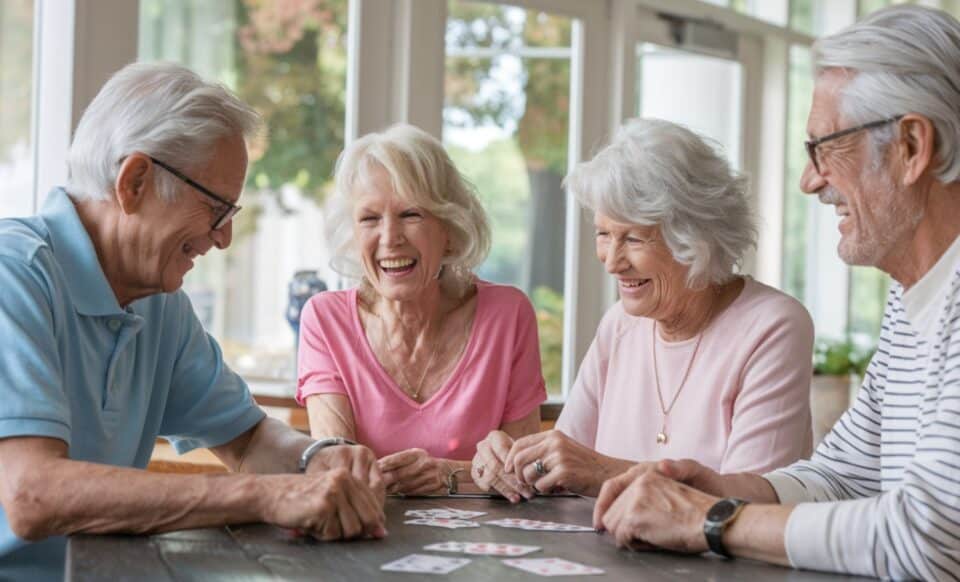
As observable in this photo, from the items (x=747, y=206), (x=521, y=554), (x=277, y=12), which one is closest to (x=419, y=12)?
(x=277, y=12)

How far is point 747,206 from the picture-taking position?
9.61 feet

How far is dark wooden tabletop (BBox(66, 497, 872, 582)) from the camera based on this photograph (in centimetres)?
164

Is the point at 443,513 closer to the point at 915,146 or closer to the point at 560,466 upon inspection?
the point at 560,466

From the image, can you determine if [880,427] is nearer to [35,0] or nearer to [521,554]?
[521,554]

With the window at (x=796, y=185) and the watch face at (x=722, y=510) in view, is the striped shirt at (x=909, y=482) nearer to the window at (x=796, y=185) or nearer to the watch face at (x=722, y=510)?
the watch face at (x=722, y=510)

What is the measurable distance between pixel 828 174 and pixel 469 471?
1.05m

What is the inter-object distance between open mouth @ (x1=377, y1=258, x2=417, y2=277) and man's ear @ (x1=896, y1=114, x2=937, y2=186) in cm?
145

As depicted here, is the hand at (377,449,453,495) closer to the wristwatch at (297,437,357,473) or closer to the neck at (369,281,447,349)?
the wristwatch at (297,437,357,473)

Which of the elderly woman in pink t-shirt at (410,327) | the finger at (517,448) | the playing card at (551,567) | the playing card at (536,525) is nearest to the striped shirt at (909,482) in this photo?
the playing card at (551,567)

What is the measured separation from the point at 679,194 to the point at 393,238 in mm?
734

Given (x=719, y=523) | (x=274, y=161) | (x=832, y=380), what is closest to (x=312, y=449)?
(x=719, y=523)

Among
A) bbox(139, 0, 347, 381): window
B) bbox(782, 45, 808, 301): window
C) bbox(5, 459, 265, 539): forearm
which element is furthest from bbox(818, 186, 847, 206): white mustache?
bbox(782, 45, 808, 301): window

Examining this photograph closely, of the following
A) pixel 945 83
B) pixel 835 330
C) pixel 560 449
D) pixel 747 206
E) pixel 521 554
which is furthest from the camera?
pixel 835 330

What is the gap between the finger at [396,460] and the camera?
2.54m
